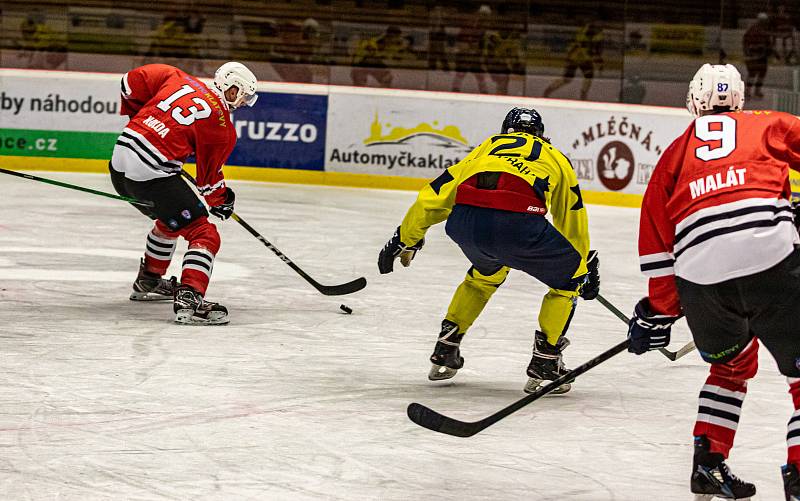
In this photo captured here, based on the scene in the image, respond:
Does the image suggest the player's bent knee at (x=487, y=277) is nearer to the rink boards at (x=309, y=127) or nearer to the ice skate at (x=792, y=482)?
the ice skate at (x=792, y=482)

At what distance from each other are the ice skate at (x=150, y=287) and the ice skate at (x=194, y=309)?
1.43 ft

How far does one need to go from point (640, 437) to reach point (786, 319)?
3.96 feet

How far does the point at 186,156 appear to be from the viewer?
5.58 metres

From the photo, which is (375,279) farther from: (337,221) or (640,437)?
(640,437)

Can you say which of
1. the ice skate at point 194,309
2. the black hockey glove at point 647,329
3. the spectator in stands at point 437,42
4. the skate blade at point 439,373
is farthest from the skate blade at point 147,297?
the spectator in stands at point 437,42

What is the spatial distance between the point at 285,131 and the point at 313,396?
21.7 ft

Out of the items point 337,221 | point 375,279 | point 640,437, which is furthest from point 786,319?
point 337,221

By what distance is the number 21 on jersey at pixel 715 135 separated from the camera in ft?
9.94

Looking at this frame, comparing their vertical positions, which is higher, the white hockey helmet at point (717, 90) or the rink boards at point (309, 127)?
the white hockey helmet at point (717, 90)

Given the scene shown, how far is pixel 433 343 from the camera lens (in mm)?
5398

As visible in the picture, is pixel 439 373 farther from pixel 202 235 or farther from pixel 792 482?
pixel 792 482

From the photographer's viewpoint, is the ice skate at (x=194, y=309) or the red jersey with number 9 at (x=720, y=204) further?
the ice skate at (x=194, y=309)

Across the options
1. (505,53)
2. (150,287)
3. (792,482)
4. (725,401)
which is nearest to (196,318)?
(150,287)

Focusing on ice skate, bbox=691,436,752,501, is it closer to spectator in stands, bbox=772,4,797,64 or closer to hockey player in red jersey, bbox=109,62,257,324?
hockey player in red jersey, bbox=109,62,257,324
